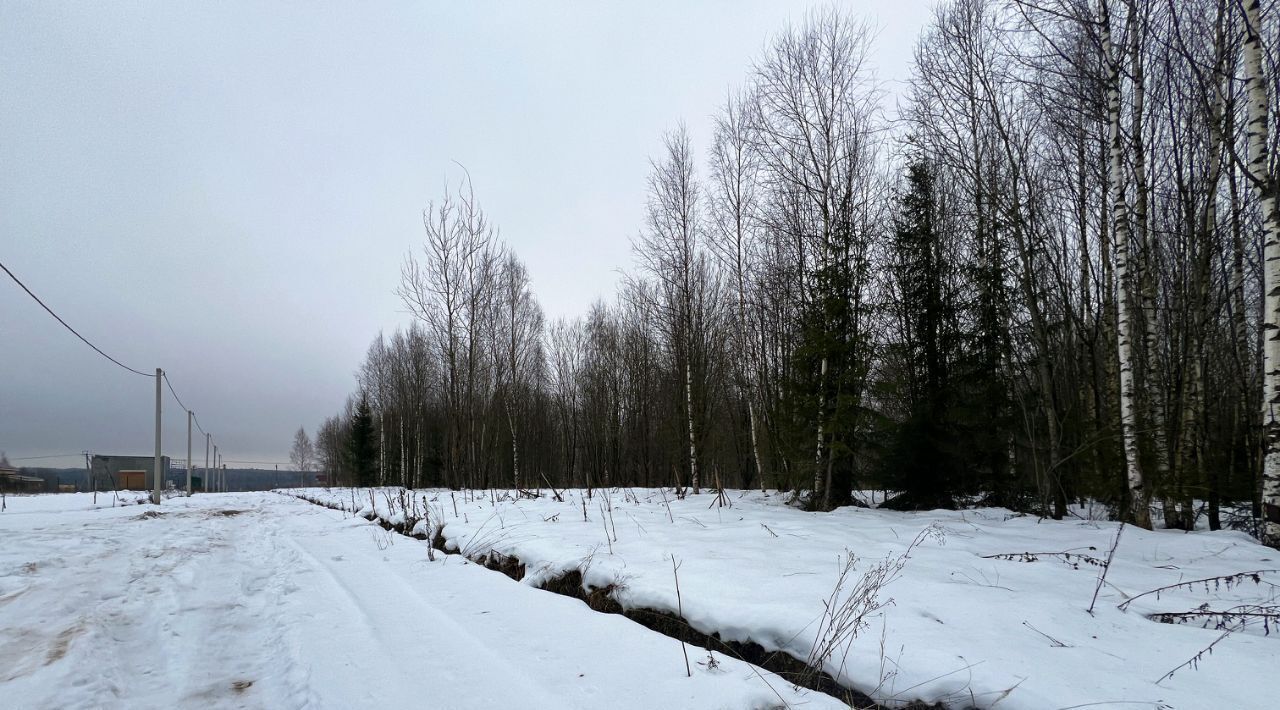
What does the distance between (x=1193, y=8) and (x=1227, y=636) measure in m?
9.17

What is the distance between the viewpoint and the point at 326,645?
311cm

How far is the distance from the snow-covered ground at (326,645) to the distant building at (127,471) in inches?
1962

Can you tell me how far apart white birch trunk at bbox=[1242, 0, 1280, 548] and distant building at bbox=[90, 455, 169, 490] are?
184ft

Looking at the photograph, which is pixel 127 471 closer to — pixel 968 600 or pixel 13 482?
pixel 13 482

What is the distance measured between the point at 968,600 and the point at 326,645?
148 inches

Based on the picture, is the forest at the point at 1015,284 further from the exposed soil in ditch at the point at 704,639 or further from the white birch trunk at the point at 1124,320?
the exposed soil in ditch at the point at 704,639

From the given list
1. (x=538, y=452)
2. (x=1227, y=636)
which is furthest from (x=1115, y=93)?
(x=538, y=452)

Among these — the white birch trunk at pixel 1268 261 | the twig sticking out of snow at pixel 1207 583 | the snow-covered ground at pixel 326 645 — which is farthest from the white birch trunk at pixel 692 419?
the twig sticking out of snow at pixel 1207 583

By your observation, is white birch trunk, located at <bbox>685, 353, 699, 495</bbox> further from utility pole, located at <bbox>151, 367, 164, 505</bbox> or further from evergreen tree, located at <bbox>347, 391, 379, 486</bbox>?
evergreen tree, located at <bbox>347, 391, 379, 486</bbox>

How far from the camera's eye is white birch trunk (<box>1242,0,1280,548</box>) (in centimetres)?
502

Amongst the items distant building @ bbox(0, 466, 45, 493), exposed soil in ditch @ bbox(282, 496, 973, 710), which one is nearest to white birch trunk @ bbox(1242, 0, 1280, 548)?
exposed soil in ditch @ bbox(282, 496, 973, 710)

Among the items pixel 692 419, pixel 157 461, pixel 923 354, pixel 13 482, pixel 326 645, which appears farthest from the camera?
pixel 13 482

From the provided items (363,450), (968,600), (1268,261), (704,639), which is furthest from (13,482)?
(1268,261)

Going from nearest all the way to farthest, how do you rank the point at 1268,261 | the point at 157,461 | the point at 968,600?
the point at 968,600
the point at 1268,261
the point at 157,461
